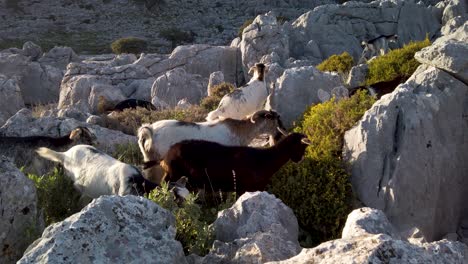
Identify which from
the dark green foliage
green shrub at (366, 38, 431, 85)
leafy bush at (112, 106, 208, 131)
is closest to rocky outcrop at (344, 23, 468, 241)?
Answer: leafy bush at (112, 106, 208, 131)

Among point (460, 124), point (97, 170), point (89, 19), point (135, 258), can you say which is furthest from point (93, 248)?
point (89, 19)

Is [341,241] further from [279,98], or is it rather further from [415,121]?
[279,98]

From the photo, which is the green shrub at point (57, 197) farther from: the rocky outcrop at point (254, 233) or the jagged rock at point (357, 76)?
the jagged rock at point (357, 76)

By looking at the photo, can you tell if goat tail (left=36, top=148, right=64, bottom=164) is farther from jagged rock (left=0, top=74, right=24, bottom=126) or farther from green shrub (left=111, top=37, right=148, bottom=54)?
green shrub (left=111, top=37, right=148, bottom=54)

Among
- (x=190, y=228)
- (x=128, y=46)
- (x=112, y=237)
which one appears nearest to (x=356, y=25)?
(x=128, y=46)

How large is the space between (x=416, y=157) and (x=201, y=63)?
23.1 metres

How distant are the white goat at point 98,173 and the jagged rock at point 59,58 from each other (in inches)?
1086

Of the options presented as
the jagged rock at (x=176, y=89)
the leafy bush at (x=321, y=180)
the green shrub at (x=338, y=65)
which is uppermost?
the leafy bush at (x=321, y=180)

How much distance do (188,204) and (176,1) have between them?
6481 centimetres

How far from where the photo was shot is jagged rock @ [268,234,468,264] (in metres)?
3.28

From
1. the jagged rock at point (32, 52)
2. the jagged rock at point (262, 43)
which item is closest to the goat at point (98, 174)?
the jagged rock at point (262, 43)

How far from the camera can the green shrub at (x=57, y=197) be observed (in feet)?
23.6

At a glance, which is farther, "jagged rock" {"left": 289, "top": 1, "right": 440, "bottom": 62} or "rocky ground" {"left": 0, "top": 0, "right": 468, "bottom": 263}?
"jagged rock" {"left": 289, "top": 1, "right": 440, "bottom": 62}

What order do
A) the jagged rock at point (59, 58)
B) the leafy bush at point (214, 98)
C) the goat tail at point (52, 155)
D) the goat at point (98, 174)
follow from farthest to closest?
the jagged rock at point (59, 58) → the leafy bush at point (214, 98) → the goat tail at point (52, 155) → the goat at point (98, 174)
